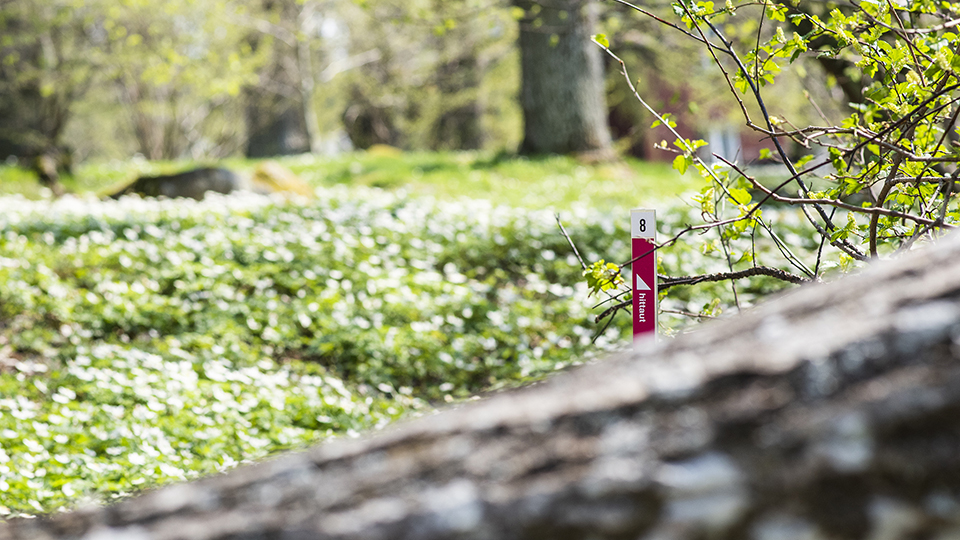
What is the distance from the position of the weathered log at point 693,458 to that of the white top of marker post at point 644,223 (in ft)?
Answer: 6.06

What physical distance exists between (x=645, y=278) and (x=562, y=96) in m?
9.73

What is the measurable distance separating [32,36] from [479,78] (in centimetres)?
1223

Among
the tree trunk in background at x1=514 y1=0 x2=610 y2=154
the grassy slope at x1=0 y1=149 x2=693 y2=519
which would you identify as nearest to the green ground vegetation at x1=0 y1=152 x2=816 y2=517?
the grassy slope at x1=0 y1=149 x2=693 y2=519

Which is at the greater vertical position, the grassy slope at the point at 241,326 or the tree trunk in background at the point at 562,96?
the tree trunk in background at the point at 562,96

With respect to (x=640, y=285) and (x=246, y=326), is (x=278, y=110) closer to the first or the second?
(x=246, y=326)

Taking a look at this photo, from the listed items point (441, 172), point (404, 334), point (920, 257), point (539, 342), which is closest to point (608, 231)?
point (539, 342)

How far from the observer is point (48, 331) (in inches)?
214

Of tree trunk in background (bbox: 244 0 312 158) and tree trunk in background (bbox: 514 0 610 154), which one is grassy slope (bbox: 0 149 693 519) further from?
tree trunk in background (bbox: 244 0 312 158)

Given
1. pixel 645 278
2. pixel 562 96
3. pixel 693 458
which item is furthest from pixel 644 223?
pixel 562 96

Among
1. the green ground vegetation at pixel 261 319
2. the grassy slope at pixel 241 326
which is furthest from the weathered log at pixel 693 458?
the grassy slope at pixel 241 326

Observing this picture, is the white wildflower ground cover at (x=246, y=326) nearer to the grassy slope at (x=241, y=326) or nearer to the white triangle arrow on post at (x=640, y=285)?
the grassy slope at (x=241, y=326)

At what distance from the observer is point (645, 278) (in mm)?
3029

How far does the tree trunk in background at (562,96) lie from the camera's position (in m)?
12.0

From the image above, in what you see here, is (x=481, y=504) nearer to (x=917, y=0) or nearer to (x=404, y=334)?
(x=917, y=0)
